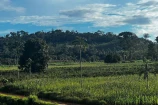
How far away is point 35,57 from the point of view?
3233 inches

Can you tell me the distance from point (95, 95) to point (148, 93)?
7068 millimetres

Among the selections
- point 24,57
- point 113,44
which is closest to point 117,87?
point 24,57

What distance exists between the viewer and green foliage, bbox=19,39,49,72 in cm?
8119

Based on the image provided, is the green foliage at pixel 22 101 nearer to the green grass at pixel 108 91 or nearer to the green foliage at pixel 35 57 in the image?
the green grass at pixel 108 91

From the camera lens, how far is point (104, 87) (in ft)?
162

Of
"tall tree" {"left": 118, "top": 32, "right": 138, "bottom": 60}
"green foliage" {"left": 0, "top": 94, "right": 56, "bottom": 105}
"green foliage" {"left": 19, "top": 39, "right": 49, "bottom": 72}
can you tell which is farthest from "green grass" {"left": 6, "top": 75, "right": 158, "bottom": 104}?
"tall tree" {"left": 118, "top": 32, "right": 138, "bottom": 60}

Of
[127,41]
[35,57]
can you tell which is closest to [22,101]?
[35,57]

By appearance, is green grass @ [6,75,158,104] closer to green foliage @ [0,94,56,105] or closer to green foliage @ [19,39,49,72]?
green foliage @ [0,94,56,105]

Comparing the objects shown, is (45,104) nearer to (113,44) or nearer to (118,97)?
(118,97)

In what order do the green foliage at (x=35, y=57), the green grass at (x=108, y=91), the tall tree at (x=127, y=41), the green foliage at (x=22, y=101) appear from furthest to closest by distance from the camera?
1. the tall tree at (x=127, y=41)
2. the green foliage at (x=35, y=57)
3. the green grass at (x=108, y=91)
4. the green foliage at (x=22, y=101)

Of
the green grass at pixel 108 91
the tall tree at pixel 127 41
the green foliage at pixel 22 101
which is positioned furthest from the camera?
the tall tree at pixel 127 41

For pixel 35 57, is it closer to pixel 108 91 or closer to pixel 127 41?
pixel 108 91

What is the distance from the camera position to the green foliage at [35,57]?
81188mm

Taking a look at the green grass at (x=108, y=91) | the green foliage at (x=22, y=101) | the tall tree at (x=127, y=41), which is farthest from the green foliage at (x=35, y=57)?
the tall tree at (x=127, y=41)
